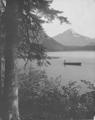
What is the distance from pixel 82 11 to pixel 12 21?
2.02m

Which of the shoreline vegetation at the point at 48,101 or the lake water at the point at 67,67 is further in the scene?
the lake water at the point at 67,67

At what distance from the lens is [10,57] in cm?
479

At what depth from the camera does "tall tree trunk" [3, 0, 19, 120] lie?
15.5ft

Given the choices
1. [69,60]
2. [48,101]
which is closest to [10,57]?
[48,101]

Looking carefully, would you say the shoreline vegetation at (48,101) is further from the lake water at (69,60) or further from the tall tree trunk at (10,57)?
the lake water at (69,60)

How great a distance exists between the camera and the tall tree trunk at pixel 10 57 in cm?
473

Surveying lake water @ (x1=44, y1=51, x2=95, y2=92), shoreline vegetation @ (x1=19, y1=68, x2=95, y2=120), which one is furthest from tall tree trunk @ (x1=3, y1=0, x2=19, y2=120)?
lake water @ (x1=44, y1=51, x2=95, y2=92)

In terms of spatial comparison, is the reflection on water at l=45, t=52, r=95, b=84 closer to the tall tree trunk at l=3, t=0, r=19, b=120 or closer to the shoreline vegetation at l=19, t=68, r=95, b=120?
the shoreline vegetation at l=19, t=68, r=95, b=120

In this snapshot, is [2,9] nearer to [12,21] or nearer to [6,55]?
[12,21]

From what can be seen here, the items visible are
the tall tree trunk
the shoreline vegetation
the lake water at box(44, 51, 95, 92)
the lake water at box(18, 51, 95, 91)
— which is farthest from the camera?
the lake water at box(44, 51, 95, 92)

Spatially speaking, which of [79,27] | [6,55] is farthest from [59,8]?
[6,55]

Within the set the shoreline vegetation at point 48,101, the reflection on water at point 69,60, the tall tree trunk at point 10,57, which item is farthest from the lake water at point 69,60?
the tall tree trunk at point 10,57

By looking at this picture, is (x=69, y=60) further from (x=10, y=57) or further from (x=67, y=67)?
(x=10, y=57)

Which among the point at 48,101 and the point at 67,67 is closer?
the point at 48,101
